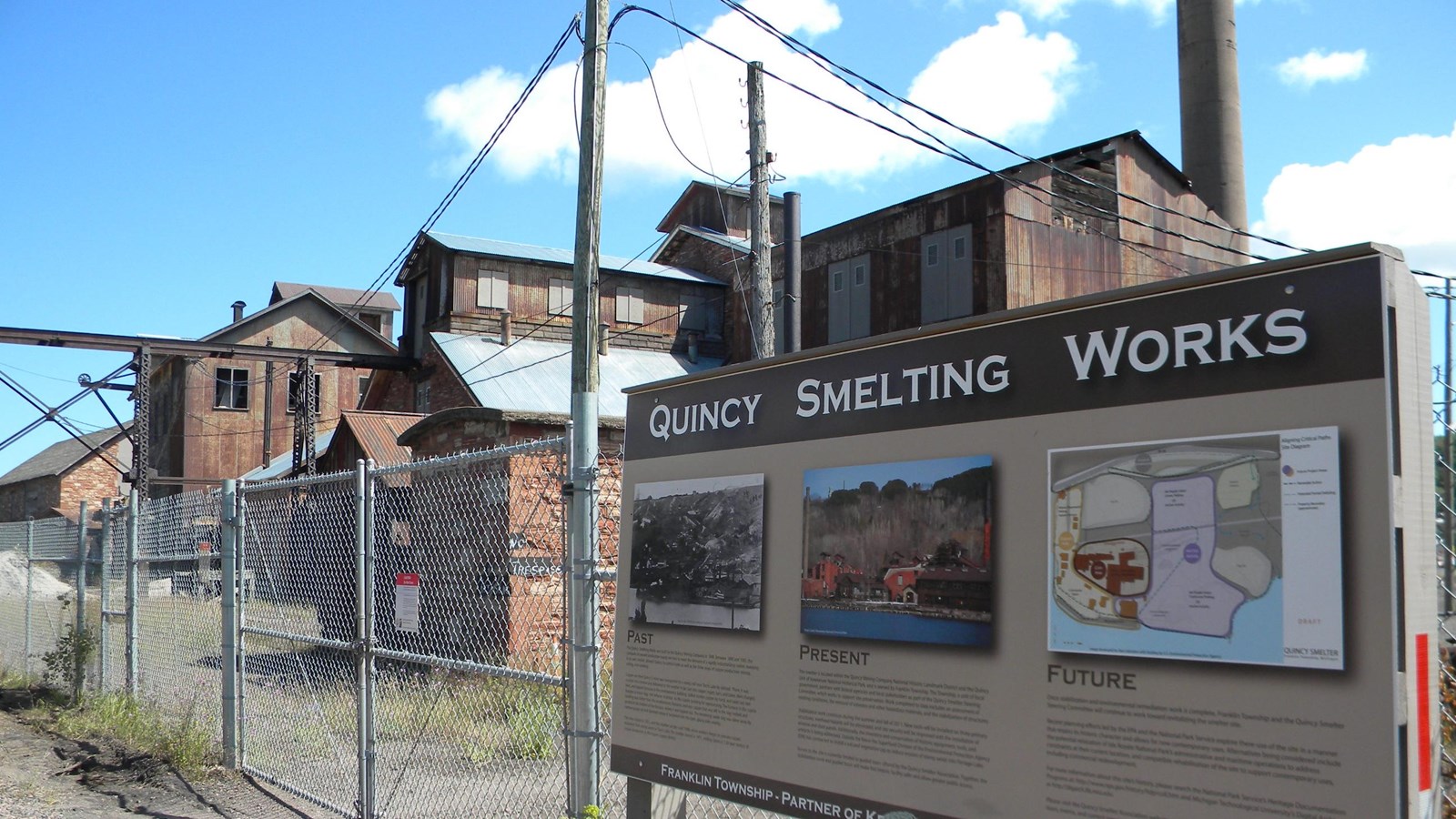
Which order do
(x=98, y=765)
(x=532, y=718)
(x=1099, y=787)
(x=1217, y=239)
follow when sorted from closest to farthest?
(x=1099, y=787) → (x=532, y=718) → (x=98, y=765) → (x=1217, y=239)

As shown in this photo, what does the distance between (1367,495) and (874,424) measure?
153cm

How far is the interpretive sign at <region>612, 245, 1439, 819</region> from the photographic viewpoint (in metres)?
2.66

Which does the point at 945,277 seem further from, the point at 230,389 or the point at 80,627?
the point at 230,389

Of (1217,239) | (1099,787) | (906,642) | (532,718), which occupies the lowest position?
(532,718)

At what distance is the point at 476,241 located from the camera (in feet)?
117

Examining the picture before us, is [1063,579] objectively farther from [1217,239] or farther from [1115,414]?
[1217,239]

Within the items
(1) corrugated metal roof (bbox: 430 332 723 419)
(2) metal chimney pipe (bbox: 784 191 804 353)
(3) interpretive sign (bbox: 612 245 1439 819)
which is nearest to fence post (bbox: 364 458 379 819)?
(3) interpretive sign (bbox: 612 245 1439 819)

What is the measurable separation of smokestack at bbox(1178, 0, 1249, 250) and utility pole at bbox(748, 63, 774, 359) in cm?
2440

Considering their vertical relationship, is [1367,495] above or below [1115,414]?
below

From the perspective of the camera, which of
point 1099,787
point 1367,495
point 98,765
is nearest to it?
point 1367,495

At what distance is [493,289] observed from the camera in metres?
34.1

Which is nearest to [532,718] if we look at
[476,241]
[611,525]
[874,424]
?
[611,525]

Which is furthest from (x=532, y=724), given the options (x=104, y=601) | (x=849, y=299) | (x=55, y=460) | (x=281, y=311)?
(x=55, y=460)

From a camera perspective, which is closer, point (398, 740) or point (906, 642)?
point (906, 642)
